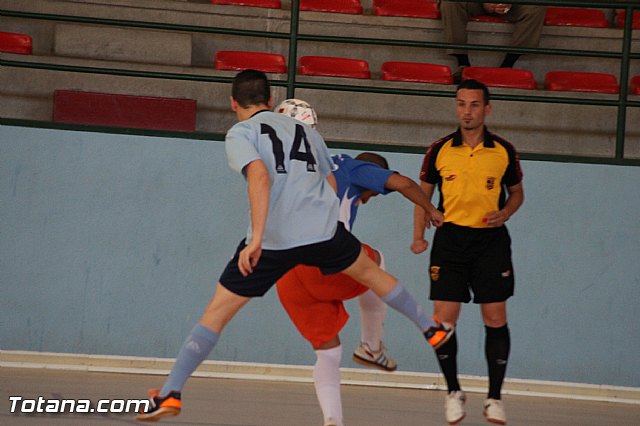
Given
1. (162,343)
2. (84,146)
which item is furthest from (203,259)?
(84,146)

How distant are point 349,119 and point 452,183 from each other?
3.38m

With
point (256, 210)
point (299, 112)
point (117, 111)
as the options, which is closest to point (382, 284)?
point (256, 210)

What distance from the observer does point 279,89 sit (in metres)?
10.2

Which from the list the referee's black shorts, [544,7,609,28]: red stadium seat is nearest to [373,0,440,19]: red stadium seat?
[544,7,609,28]: red stadium seat

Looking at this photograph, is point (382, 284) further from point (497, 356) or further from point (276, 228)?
point (497, 356)

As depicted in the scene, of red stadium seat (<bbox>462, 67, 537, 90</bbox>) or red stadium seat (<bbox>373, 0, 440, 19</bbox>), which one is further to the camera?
red stadium seat (<bbox>373, 0, 440, 19</bbox>)

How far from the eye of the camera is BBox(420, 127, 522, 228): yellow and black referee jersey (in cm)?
662

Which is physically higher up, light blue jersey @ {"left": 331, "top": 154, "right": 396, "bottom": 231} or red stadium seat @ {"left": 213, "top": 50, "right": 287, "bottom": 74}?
red stadium seat @ {"left": 213, "top": 50, "right": 287, "bottom": 74}

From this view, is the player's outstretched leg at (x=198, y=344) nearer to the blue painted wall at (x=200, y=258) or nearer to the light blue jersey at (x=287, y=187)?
the light blue jersey at (x=287, y=187)

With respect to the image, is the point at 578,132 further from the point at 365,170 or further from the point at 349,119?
the point at 365,170

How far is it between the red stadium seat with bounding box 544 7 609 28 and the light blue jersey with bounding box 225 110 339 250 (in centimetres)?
668

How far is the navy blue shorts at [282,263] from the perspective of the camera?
5379 mm

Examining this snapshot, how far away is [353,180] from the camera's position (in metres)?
5.92

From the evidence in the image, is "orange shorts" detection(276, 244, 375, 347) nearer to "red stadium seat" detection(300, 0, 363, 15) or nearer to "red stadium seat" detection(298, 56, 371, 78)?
"red stadium seat" detection(298, 56, 371, 78)
